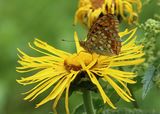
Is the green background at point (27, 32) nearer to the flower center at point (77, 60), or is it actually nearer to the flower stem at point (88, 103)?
the flower center at point (77, 60)

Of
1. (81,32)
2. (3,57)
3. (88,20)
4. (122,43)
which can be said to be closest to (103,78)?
(122,43)

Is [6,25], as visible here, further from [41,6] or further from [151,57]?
[151,57]

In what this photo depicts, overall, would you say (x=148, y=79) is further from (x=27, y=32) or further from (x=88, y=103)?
(x=27, y=32)

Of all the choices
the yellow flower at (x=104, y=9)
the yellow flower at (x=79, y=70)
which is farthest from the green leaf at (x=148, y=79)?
the yellow flower at (x=104, y=9)

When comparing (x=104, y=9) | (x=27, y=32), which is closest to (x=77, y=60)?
(x=104, y=9)

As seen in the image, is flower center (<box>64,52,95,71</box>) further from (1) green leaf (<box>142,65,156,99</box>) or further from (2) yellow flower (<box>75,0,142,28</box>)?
(2) yellow flower (<box>75,0,142,28</box>)

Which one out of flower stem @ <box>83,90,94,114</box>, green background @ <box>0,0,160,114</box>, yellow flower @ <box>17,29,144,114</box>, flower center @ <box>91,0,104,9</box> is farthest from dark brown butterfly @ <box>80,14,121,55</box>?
green background @ <box>0,0,160,114</box>
